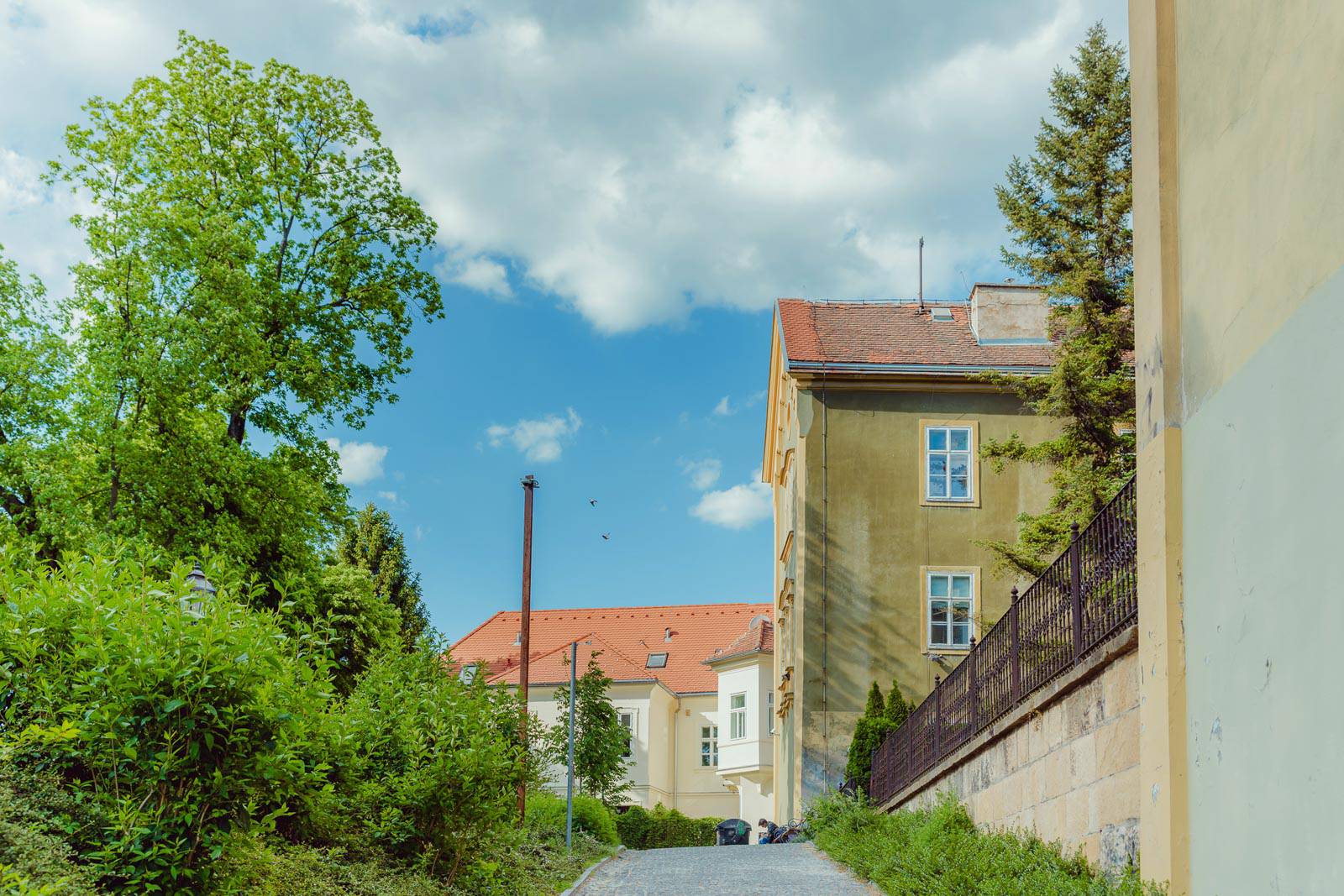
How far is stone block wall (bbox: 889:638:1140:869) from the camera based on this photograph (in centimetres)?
952

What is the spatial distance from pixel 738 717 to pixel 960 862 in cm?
4134

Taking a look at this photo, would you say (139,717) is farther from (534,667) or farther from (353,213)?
(534,667)

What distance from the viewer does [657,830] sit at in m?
47.2

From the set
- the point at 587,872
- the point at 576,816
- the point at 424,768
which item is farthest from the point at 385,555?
the point at 424,768

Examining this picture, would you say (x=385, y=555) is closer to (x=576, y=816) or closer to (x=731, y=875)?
(x=576, y=816)

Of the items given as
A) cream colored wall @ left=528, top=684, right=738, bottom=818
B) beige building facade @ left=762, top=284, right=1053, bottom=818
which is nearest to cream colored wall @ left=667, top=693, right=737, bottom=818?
cream colored wall @ left=528, top=684, right=738, bottom=818

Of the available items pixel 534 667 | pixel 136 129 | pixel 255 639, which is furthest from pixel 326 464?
pixel 534 667

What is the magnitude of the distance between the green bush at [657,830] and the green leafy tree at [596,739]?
10657 mm

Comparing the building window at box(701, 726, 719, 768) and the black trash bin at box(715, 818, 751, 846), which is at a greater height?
the building window at box(701, 726, 719, 768)

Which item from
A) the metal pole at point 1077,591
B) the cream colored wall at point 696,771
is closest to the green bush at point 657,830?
the cream colored wall at point 696,771

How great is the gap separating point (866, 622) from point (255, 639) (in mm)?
22148

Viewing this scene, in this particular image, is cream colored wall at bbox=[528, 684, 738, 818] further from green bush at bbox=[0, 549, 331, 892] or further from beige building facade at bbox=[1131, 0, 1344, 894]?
beige building facade at bbox=[1131, 0, 1344, 894]

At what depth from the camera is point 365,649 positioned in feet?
104

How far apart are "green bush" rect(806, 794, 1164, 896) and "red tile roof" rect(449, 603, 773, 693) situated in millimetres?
40743
